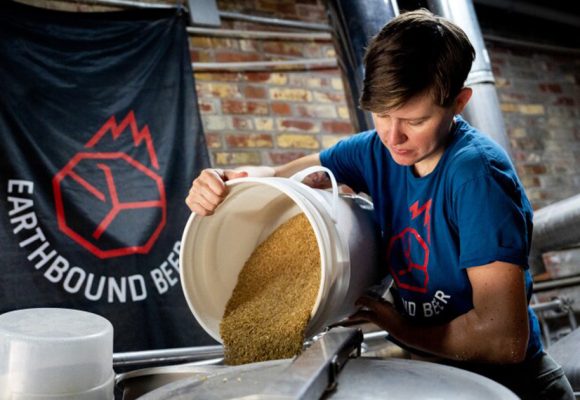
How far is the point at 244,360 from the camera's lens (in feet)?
3.33

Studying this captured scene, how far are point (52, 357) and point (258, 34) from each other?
198 cm

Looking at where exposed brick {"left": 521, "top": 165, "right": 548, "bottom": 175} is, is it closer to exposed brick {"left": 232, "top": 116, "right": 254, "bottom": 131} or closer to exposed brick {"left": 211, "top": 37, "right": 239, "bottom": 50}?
exposed brick {"left": 232, "top": 116, "right": 254, "bottom": 131}

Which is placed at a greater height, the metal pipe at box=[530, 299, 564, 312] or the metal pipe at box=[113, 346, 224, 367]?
the metal pipe at box=[113, 346, 224, 367]

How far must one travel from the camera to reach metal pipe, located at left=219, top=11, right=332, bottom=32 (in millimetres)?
2471

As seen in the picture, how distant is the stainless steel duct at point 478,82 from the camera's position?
5.63 feet

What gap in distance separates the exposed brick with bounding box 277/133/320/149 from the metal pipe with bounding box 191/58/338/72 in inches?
12.1

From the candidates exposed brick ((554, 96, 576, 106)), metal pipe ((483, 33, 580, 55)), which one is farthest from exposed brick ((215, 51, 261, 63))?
exposed brick ((554, 96, 576, 106))

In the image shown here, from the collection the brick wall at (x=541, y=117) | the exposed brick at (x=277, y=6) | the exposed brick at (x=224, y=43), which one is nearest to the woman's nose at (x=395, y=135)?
the exposed brick at (x=224, y=43)

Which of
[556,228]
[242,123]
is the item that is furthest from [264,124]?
[556,228]

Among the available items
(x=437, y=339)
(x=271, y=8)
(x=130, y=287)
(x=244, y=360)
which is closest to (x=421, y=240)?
(x=437, y=339)

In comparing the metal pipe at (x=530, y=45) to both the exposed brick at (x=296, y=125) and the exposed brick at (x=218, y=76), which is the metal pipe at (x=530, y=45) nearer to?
the exposed brick at (x=296, y=125)

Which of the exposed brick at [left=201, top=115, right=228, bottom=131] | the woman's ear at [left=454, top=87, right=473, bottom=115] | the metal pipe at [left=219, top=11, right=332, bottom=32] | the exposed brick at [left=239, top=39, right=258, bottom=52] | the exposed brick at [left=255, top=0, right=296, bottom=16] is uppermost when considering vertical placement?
the exposed brick at [left=255, top=0, right=296, bottom=16]

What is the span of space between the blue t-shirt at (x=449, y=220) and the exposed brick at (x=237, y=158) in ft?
3.74

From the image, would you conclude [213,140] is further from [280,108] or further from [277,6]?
[277,6]
